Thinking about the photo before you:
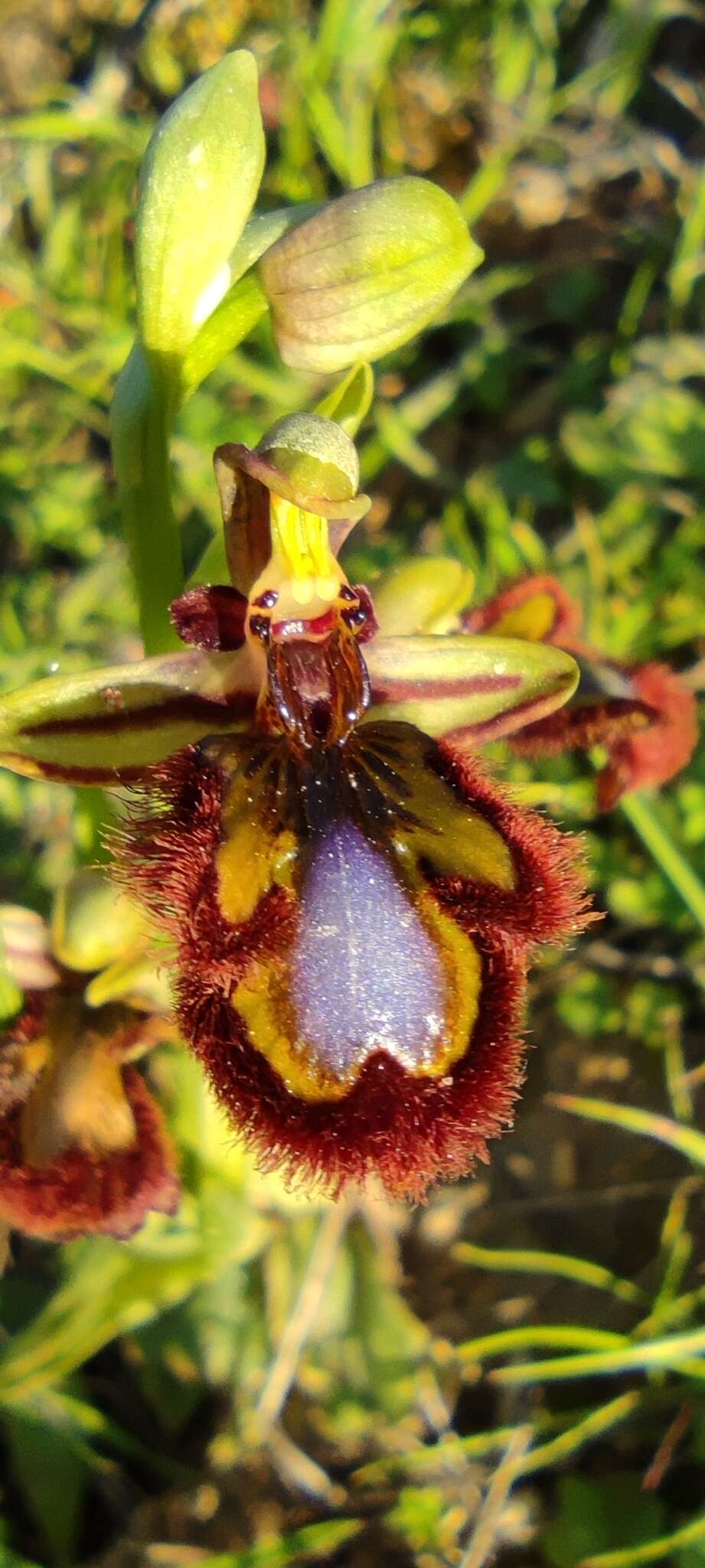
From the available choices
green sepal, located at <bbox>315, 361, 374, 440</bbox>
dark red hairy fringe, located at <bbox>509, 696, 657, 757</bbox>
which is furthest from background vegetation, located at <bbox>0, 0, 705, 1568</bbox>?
green sepal, located at <bbox>315, 361, 374, 440</bbox>

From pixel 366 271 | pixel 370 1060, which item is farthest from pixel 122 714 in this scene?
pixel 366 271

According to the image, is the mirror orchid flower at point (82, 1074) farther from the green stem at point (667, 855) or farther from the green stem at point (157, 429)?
the green stem at point (667, 855)

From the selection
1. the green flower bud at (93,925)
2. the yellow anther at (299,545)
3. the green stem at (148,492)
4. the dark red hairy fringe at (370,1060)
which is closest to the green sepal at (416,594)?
the yellow anther at (299,545)

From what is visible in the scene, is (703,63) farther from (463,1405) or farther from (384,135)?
(463,1405)

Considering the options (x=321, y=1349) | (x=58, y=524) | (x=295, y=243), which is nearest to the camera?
(x=295, y=243)

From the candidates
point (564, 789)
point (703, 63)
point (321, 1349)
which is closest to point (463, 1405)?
point (321, 1349)

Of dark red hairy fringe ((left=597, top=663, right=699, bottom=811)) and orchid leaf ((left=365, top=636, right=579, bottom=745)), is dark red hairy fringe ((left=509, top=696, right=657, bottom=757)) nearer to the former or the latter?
dark red hairy fringe ((left=597, top=663, right=699, bottom=811))
